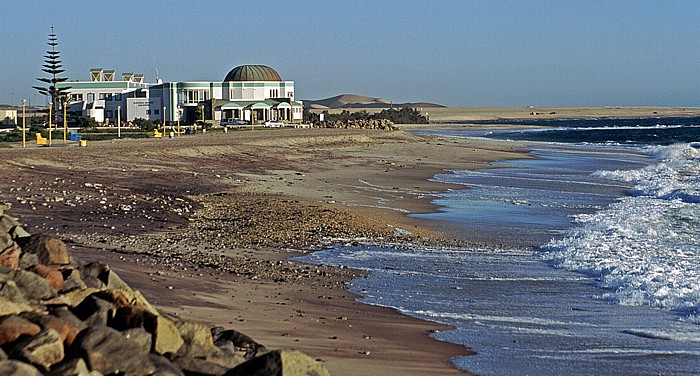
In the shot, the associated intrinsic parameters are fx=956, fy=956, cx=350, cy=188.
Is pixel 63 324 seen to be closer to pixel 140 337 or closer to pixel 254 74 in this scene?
pixel 140 337

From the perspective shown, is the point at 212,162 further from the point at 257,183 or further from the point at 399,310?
the point at 399,310

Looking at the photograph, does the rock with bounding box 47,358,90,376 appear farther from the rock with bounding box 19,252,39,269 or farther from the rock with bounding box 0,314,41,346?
the rock with bounding box 19,252,39,269

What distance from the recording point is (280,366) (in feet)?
16.9

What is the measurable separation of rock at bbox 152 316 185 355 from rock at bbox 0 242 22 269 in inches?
61.2

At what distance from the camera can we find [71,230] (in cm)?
1392

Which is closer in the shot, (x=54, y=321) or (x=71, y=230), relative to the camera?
(x=54, y=321)

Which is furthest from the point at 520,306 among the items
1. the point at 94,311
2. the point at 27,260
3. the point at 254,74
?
the point at 254,74

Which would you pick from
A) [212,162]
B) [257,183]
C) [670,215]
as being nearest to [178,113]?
[212,162]

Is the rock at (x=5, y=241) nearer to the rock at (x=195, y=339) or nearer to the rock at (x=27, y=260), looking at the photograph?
the rock at (x=27, y=260)

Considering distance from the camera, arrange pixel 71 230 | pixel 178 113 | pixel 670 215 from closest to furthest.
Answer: pixel 71 230
pixel 670 215
pixel 178 113

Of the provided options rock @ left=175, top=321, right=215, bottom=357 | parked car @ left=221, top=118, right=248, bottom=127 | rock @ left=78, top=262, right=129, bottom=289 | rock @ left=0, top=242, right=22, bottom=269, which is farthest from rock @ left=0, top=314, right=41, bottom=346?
parked car @ left=221, top=118, right=248, bottom=127

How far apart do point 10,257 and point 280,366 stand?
8.81ft

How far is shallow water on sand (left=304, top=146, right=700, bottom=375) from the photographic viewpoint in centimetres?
835

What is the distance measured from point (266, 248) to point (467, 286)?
3.43 metres
